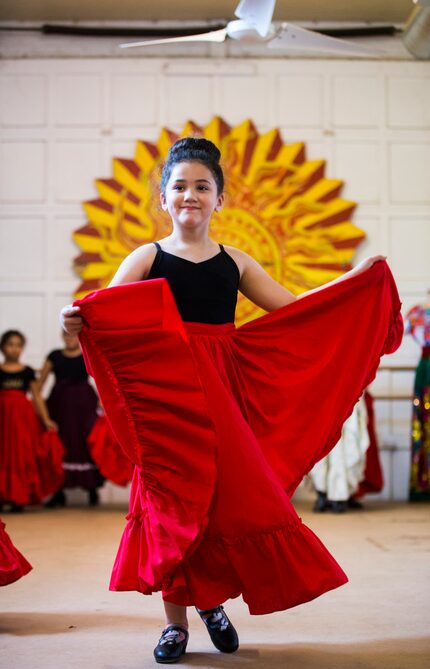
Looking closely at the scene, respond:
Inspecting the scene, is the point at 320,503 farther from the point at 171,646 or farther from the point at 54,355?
the point at 171,646

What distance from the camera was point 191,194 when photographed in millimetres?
2342

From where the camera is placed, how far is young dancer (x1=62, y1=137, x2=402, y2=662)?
83.3 inches

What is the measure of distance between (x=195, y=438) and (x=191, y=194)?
0.62 metres

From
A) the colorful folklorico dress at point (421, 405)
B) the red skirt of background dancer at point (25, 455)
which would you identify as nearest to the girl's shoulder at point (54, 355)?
the red skirt of background dancer at point (25, 455)

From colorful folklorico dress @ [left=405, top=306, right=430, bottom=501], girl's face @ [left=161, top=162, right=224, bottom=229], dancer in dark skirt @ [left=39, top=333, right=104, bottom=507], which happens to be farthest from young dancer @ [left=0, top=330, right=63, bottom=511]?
girl's face @ [left=161, top=162, right=224, bottom=229]

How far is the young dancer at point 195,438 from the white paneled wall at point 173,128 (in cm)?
→ 433

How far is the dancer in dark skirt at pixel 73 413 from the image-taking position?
6.11 m

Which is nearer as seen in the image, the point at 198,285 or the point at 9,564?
the point at 198,285

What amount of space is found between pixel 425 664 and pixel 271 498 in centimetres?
49

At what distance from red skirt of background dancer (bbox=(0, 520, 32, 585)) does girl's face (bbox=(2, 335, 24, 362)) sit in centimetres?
356

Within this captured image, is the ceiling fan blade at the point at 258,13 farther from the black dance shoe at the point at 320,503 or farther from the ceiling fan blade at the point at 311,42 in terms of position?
the black dance shoe at the point at 320,503

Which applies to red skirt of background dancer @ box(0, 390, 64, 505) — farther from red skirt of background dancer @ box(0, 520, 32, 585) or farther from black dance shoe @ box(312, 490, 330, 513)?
red skirt of background dancer @ box(0, 520, 32, 585)

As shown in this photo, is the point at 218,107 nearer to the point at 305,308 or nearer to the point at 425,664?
the point at 305,308

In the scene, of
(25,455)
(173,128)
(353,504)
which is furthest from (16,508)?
(173,128)
